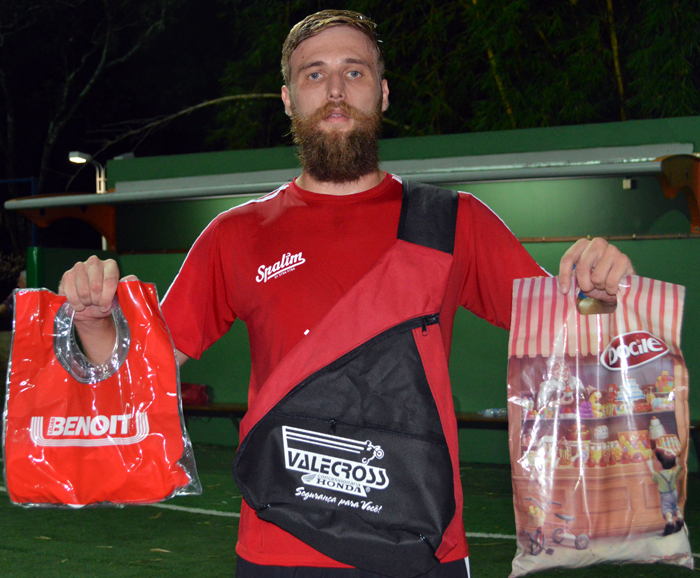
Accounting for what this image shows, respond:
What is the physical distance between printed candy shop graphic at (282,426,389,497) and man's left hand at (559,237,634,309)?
603mm

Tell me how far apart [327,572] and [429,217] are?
0.89 m

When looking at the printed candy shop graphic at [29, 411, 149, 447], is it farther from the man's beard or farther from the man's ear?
the man's ear

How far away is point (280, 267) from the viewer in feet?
6.78

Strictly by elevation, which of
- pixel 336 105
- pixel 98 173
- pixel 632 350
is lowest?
pixel 632 350

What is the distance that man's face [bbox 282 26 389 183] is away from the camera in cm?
209

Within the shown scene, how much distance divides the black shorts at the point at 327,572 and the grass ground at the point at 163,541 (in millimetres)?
3305

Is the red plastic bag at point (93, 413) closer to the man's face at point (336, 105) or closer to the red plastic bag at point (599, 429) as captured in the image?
the man's face at point (336, 105)

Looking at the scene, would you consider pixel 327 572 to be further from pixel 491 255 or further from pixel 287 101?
pixel 287 101

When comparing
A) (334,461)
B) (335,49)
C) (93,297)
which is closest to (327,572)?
(334,461)

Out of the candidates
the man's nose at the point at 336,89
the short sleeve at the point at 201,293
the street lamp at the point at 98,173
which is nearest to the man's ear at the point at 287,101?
the man's nose at the point at 336,89

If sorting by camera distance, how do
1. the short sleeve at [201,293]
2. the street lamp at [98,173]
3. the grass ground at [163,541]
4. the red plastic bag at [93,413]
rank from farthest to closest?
the street lamp at [98,173] < the grass ground at [163,541] < the short sleeve at [201,293] < the red plastic bag at [93,413]

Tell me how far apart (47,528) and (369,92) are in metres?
5.33

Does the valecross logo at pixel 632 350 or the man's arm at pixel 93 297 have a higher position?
the man's arm at pixel 93 297

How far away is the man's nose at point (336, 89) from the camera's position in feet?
6.78
